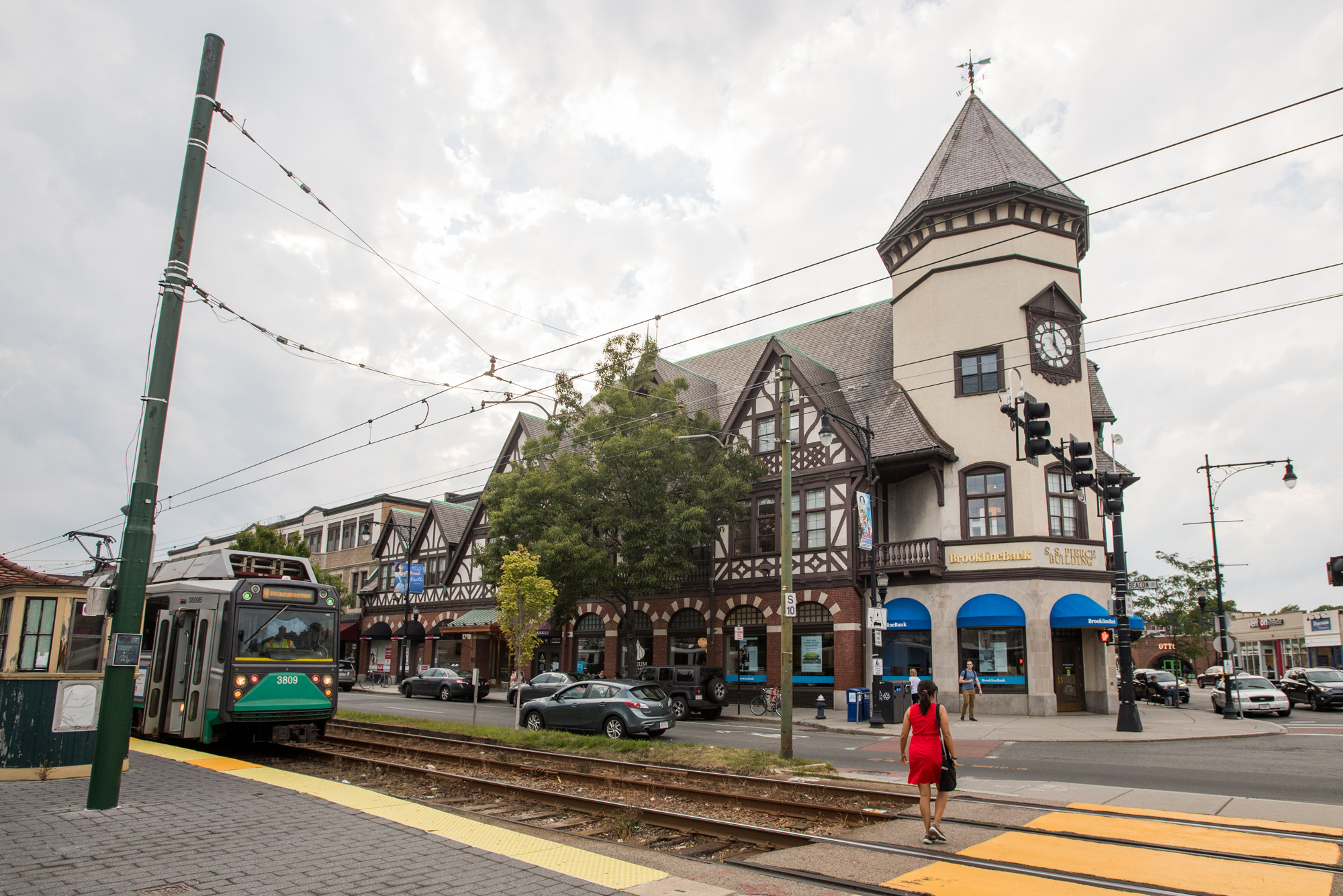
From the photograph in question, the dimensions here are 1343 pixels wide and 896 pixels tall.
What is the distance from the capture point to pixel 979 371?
96.9 ft

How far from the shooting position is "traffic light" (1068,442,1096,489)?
1739 centimetres

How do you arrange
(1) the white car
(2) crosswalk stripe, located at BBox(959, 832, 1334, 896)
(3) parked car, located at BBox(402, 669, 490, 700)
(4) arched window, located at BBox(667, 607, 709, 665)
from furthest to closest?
(3) parked car, located at BBox(402, 669, 490, 700) < (4) arched window, located at BBox(667, 607, 709, 665) < (1) the white car < (2) crosswalk stripe, located at BBox(959, 832, 1334, 896)

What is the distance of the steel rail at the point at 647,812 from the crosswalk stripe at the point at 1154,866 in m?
1.91

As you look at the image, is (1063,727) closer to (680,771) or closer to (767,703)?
(767,703)

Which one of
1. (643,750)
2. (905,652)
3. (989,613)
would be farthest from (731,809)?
(905,652)

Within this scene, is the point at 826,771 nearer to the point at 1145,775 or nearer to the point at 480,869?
the point at 1145,775

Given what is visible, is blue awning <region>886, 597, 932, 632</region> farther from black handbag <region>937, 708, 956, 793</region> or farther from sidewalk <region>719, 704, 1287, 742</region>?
black handbag <region>937, 708, 956, 793</region>

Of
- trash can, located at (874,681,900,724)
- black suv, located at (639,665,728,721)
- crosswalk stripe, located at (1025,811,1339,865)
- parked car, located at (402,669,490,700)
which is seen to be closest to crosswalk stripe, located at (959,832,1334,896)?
crosswalk stripe, located at (1025,811,1339,865)

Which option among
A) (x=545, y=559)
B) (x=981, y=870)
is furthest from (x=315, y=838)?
(x=545, y=559)

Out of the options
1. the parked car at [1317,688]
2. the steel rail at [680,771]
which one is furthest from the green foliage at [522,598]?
the parked car at [1317,688]

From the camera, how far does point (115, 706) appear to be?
931cm

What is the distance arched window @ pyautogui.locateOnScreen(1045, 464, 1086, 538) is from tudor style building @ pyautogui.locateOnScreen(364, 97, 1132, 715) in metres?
0.07

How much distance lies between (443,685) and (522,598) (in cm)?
1611

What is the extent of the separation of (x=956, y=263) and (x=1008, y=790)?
22.0 meters
